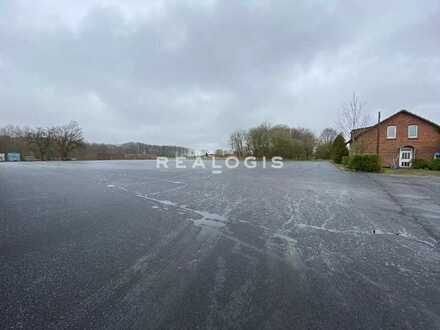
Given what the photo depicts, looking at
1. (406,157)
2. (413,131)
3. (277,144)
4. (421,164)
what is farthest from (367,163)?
(277,144)

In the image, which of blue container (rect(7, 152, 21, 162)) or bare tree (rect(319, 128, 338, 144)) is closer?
blue container (rect(7, 152, 21, 162))

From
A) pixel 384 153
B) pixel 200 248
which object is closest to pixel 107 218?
pixel 200 248

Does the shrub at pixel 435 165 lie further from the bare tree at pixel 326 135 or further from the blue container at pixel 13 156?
the blue container at pixel 13 156

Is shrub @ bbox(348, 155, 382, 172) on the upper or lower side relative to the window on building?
lower

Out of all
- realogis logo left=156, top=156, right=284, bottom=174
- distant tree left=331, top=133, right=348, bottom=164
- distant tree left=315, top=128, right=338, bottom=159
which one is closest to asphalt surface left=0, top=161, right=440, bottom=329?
realogis logo left=156, top=156, right=284, bottom=174

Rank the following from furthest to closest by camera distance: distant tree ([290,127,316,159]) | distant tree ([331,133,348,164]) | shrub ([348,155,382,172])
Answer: distant tree ([290,127,316,159]) < distant tree ([331,133,348,164]) < shrub ([348,155,382,172])

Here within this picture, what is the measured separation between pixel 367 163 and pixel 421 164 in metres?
8.49

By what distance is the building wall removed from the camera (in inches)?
851

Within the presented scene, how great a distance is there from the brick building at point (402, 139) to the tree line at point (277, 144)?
25.4 metres

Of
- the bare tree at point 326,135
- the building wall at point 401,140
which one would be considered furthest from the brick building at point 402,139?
the bare tree at point 326,135

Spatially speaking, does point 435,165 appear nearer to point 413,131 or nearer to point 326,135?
point 413,131

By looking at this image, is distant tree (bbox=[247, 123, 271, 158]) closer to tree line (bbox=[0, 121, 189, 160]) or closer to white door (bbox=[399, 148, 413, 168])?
white door (bbox=[399, 148, 413, 168])

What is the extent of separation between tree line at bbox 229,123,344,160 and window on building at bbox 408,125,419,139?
84.8ft

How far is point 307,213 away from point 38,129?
7373cm
